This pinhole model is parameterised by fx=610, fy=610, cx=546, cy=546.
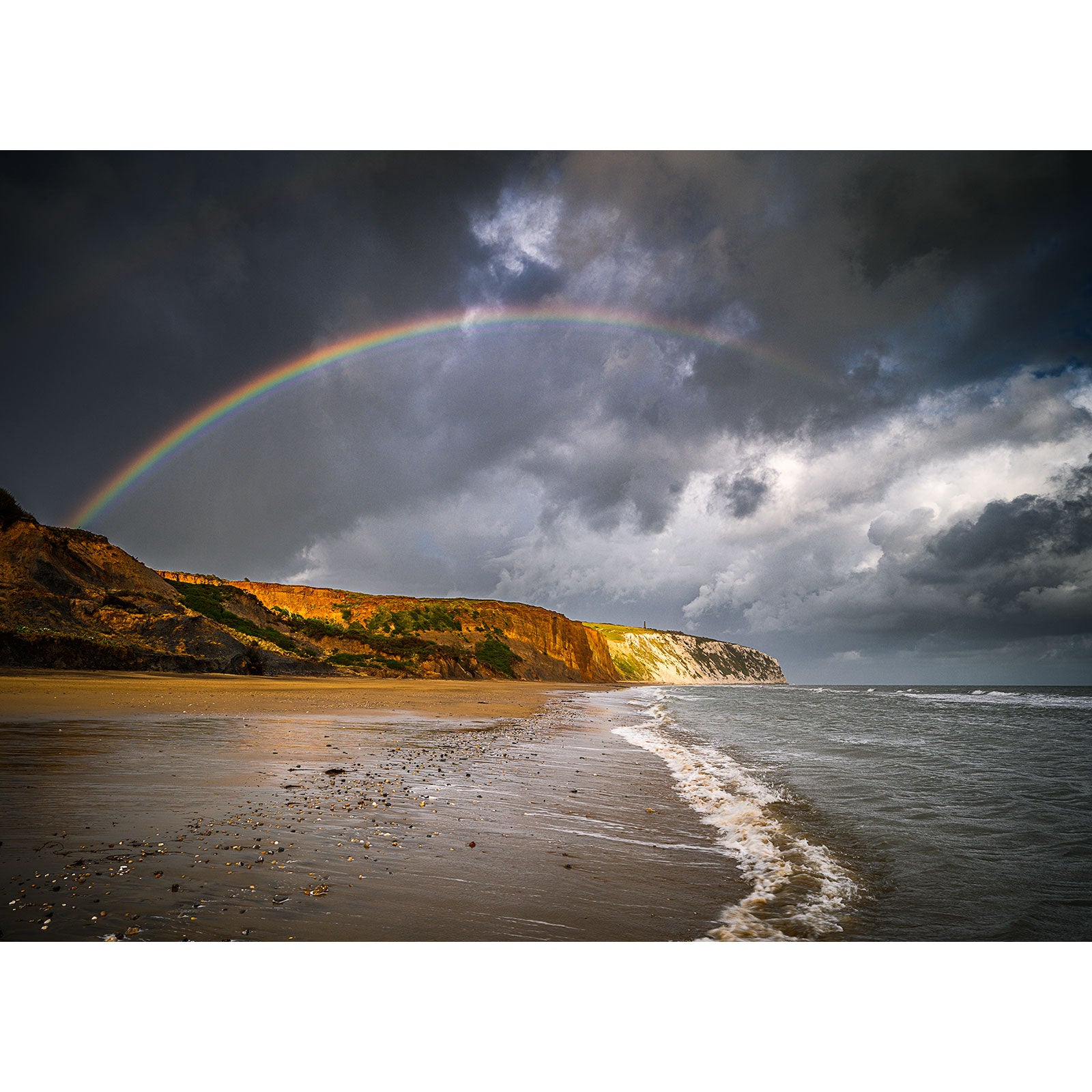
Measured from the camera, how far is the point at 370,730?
1290 cm

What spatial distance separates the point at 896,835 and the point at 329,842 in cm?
581

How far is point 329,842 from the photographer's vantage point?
16.2 ft

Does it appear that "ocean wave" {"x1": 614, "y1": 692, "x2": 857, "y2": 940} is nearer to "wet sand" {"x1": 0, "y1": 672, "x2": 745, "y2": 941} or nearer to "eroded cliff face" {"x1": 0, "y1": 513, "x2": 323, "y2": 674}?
"wet sand" {"x1": 0, "y1": 672, "x2": 745, "y2": 941}

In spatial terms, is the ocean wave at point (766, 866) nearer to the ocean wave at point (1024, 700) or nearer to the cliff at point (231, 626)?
the cliff at point (231, 626)

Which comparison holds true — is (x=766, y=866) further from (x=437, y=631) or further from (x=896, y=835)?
(x=437, y=631)

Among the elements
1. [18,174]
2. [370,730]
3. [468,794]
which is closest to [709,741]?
[370,730]

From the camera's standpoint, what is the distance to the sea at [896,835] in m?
4.29

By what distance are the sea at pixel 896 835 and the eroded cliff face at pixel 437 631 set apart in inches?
1509

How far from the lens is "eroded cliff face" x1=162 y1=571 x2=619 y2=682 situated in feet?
166

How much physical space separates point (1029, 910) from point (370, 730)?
439 inches

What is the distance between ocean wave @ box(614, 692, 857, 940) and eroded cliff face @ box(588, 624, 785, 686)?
115 m

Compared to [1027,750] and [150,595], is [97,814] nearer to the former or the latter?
[1027,750]

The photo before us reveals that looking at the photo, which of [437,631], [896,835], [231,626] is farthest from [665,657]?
Result: [896,835]

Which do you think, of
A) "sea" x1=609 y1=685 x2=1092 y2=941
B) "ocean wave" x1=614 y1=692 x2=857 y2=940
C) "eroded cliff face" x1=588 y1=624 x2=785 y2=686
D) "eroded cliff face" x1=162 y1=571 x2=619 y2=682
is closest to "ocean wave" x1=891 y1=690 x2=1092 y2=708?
"sea" x1=609 y1=685 x2=1092 y2=941
